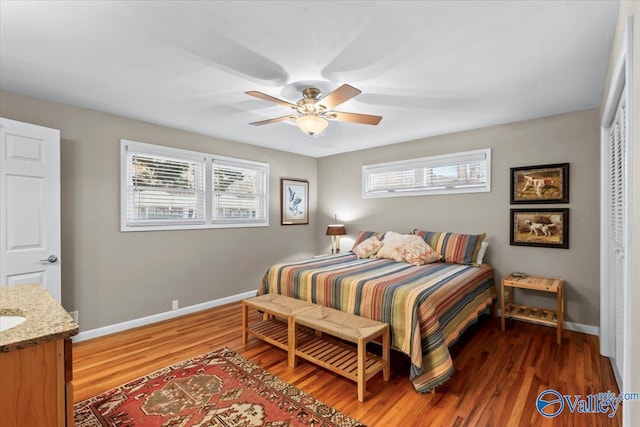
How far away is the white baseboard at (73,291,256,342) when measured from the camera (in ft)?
10.5

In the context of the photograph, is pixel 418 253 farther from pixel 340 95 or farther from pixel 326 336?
pixel 340 95

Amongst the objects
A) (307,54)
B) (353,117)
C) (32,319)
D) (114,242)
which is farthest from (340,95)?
(114,242)

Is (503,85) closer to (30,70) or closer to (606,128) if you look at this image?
(606,128)

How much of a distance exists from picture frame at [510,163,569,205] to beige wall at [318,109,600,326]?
7 cm

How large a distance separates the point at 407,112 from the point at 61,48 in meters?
2.96

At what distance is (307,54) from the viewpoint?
211cm

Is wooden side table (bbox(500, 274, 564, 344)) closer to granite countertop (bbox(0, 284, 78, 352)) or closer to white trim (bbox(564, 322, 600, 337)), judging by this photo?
white trim (bbox(564, 322, 600, 337))

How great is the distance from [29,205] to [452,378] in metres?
3.88

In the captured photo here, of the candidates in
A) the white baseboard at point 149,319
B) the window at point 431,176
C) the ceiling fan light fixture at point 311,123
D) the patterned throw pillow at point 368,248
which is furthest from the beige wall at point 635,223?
the white baseboard at point 149,319

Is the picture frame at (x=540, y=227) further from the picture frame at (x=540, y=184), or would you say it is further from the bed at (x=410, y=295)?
the bed at (x=410, y=295)

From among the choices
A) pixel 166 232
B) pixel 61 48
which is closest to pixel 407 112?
pixel 61 48

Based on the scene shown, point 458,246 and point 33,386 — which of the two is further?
point 458,246

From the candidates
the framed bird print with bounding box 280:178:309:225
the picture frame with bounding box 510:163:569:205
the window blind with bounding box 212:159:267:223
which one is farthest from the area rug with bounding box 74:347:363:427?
the picture frame with bounding box 510:163:569:205

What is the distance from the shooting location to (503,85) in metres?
2.63
